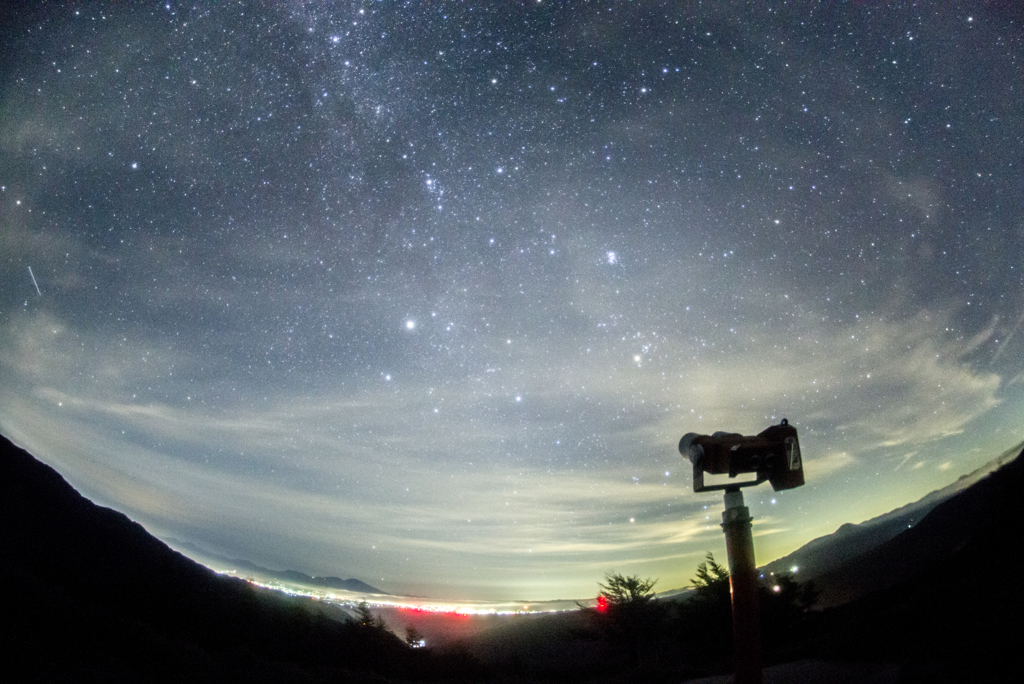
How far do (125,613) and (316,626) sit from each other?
11342mm

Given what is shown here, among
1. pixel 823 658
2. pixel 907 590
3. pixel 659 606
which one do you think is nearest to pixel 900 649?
pixel 823 658

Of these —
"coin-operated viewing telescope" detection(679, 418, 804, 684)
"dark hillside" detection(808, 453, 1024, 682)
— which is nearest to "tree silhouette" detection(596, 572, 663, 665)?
"dark hillside" detection(808, 453, 1024, 682)

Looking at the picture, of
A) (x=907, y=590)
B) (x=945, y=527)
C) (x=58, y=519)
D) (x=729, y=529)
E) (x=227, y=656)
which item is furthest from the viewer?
(x=945, y=527)

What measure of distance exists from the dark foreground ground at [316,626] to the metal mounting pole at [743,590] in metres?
5.16

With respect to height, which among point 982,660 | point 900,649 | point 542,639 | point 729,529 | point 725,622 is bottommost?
point 542,639

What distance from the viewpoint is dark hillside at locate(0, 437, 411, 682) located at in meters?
15.7

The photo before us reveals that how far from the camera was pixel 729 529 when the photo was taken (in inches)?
116

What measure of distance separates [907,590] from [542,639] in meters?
47.8

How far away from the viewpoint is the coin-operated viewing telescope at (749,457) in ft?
10.0

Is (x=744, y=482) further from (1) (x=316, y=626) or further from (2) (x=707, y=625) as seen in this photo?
(1) (x=316, y=626)

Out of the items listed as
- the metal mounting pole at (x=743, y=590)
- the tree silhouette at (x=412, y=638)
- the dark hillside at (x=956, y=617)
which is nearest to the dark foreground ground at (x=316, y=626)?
→ the dark hillside at (x=956, y=617)

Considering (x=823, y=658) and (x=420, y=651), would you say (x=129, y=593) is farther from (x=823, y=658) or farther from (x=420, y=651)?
(x=823, y=658)

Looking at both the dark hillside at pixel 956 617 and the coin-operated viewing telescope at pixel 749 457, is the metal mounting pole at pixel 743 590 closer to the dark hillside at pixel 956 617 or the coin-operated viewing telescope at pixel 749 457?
the coin-operated viewing telescope at pixel 749 457

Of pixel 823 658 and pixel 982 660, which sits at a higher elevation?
pixel 982 660
